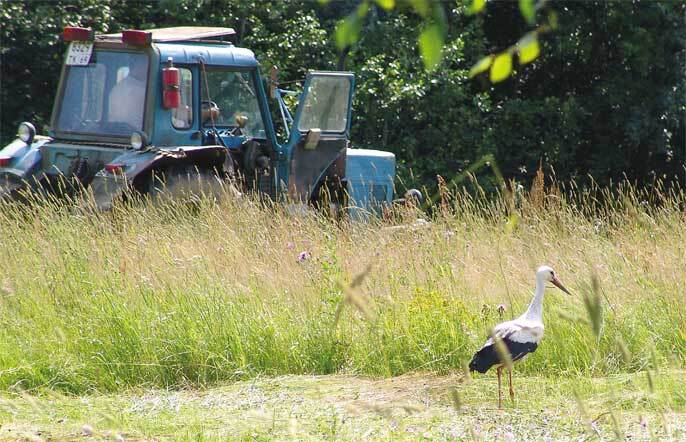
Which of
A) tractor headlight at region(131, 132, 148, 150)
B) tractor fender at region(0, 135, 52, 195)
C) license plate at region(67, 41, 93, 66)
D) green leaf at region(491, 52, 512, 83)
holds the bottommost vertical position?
tractor fender at region(0, 135, 52, 195)

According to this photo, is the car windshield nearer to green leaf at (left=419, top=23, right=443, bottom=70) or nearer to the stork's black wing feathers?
the stork's black wing feathers

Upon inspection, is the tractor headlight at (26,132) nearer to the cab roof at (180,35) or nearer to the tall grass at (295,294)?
the cab roof at (180,35)

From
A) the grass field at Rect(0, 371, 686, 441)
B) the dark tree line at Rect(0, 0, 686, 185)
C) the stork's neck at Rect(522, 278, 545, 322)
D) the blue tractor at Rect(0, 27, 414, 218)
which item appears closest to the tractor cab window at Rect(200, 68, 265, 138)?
the blue tractor at Rect(0, 27, 414, 218)

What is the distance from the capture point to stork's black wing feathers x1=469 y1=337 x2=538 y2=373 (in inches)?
185

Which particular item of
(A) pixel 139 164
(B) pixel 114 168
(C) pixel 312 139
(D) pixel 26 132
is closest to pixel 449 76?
(C) pixel 312 139

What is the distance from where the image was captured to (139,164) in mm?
7629

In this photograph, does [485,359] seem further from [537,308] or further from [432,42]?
[432,42]

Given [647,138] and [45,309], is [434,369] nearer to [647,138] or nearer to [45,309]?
[45,309]

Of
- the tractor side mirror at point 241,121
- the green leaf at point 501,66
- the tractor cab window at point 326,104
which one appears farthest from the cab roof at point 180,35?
the green leaf at point 501,66

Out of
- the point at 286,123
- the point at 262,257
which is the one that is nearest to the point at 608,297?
the point at 262,257

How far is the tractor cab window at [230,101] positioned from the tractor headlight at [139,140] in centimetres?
71

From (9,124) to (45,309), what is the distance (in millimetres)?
9872

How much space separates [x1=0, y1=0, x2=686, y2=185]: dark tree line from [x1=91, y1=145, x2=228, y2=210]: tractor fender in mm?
6712

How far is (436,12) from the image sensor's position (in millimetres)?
1703
